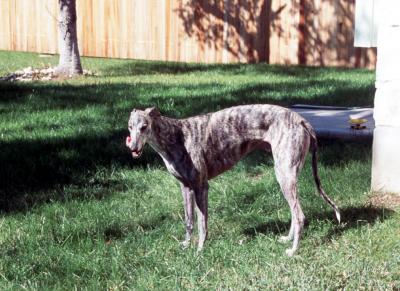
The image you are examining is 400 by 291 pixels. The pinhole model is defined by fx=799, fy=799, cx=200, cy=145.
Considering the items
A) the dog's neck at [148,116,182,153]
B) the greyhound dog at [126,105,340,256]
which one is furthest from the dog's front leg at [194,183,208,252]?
the dog's neck at [148,116,182,153]

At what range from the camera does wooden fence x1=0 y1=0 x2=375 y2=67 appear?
51.8 feet

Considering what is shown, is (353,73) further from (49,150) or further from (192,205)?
(192,205)

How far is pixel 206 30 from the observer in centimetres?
1722

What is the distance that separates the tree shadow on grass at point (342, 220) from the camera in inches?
209

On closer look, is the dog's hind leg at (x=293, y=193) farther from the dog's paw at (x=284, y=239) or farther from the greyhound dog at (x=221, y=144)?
the dog's paw at (x=284, y=239)

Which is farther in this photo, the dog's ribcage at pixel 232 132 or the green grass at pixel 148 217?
the dog's ribcage at pixel 232 132

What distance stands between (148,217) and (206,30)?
11.9 m

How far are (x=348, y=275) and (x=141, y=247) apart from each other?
4.55 feet

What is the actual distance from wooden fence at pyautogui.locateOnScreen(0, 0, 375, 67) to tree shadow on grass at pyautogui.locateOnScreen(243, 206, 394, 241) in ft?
32.8

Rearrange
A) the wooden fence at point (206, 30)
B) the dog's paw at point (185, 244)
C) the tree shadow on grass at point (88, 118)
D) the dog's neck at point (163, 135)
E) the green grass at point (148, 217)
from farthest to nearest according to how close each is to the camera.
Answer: the wooden fence at point (206, 30), the tree shadow on grass at point (88, 118), the dog's paw at point (185, 244), the dog's neck at point (163, 135), the green grass at point (148, 217)

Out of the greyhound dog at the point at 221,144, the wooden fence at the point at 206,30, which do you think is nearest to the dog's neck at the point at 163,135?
the greyhound dog at the point at 221,144

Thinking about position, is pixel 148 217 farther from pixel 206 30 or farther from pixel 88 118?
pixel 206 30

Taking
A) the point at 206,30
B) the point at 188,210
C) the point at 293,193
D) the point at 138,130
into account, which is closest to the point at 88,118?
the point at 188,210

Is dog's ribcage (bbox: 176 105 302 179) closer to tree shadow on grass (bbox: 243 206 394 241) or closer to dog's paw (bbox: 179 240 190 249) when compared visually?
dog's paw (bbox: 179 240 190 249)
